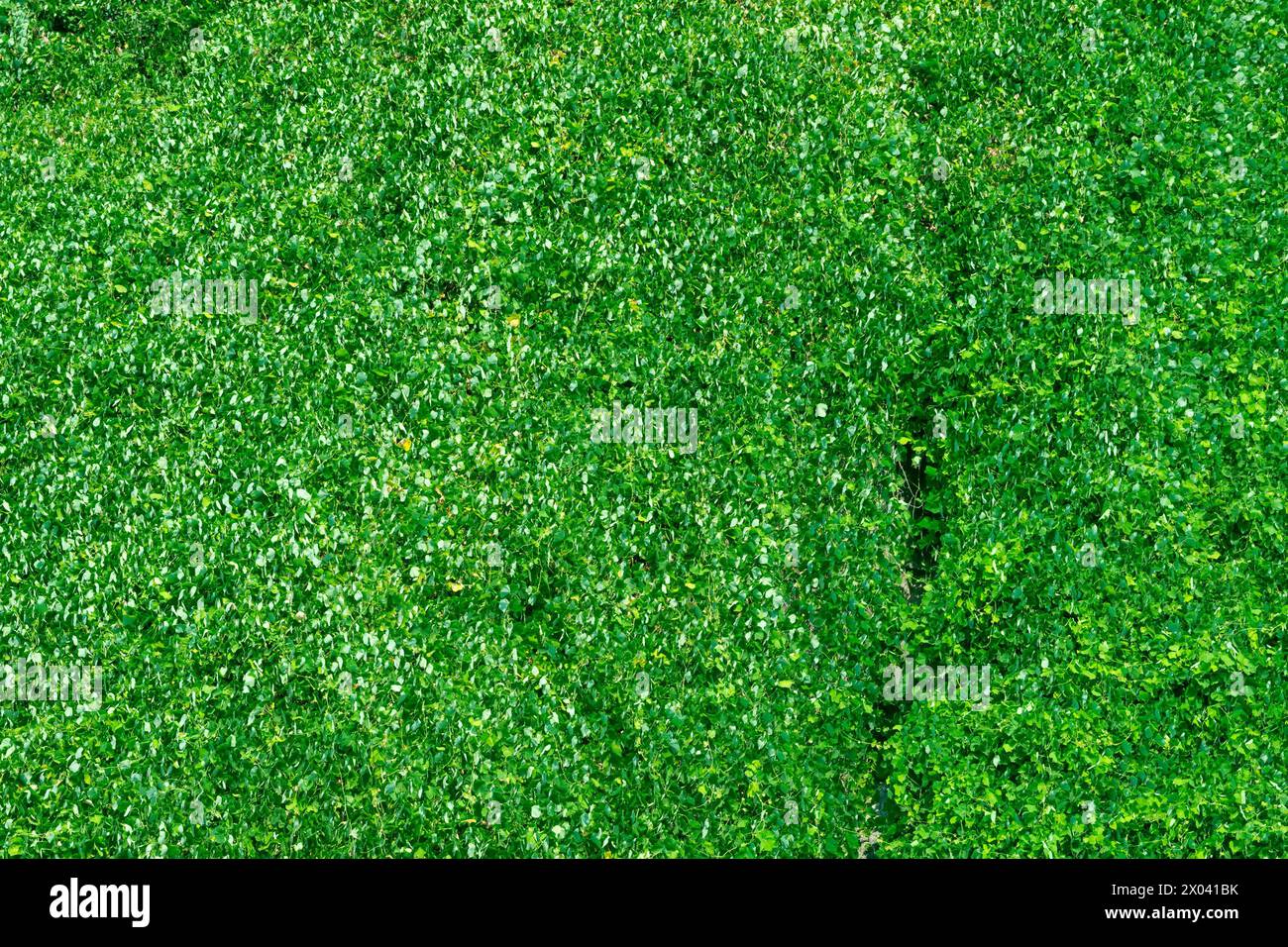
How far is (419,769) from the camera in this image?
7766 millimetres

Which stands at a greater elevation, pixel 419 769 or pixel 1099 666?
pixel 1099 666

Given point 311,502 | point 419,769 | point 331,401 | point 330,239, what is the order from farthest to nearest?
point 330,239, point 331,401, point 311,502, point 419,769

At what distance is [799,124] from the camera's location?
436 inches

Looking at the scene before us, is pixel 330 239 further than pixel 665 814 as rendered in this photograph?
Yes

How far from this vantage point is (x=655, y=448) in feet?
30.9

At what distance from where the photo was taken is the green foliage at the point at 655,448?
7891 mm

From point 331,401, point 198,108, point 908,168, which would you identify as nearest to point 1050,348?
point 908,168

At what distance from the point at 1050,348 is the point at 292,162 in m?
7.09

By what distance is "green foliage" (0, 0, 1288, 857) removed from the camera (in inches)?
311

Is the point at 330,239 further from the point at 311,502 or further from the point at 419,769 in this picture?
the point at 419,769
